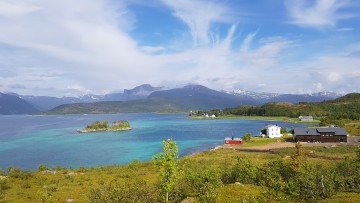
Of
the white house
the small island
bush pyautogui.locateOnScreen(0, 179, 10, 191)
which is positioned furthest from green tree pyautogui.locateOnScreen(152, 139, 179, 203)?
the small island

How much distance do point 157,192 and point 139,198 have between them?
5413mm

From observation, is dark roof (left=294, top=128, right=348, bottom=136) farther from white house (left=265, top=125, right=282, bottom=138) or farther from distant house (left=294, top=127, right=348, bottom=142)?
white house (left=265, top=125, right=282, bottom=138)

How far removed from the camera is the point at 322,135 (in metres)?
89.6

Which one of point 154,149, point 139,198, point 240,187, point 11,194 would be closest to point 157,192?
point 139,198

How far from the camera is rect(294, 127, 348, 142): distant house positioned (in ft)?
286

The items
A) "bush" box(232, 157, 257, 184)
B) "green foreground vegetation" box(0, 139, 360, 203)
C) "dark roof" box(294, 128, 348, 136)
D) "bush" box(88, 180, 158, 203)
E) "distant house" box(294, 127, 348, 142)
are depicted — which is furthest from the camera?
"dark roof" box(294, 128, 348, 136)

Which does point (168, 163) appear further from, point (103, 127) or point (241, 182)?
point (103, 127)

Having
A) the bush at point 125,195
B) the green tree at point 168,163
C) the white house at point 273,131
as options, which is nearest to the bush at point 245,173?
the green tree at point 168,163

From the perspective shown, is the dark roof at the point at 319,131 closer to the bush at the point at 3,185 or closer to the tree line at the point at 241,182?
the tree line at the point at 241,182

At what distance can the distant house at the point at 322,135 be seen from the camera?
286ft

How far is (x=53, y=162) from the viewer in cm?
8888

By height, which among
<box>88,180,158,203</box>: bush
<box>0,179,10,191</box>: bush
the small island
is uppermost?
<box>88,180,158,203</box>: bush

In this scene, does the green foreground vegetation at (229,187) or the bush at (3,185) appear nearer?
the green foreground vegetation at (229,187)

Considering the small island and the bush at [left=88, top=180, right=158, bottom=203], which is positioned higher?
the bush at [left=88, top=180, right=158, bottom=203]
